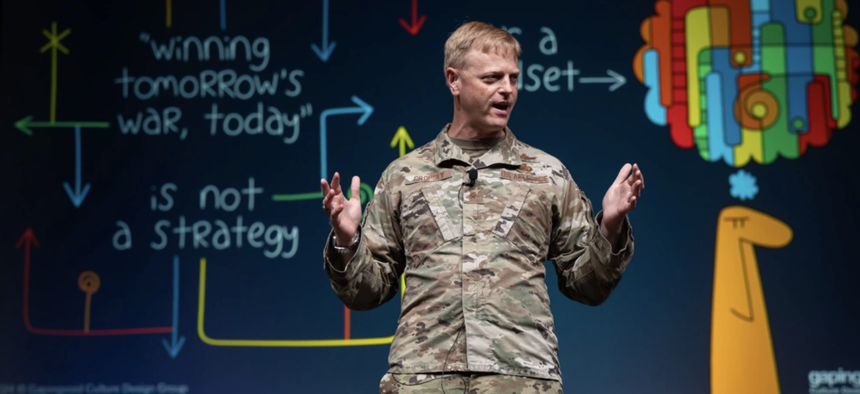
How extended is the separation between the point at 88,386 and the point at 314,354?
0.88 meters

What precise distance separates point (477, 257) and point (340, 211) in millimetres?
308

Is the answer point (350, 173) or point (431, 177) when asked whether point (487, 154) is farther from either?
point (350, 173)

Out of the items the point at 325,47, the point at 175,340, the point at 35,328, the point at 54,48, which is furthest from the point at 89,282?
the point at 325,47

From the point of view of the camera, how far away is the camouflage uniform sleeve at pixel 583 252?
1937 millimetres

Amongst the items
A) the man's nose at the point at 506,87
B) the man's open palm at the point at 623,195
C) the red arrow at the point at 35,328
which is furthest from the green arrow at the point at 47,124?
the man's open palm at the point at 623,195

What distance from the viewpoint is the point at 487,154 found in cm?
213

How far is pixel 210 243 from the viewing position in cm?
354

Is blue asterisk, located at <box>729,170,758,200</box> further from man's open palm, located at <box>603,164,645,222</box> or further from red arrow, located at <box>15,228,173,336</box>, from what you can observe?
red arrow, located at <box>15,228,173,336</box>

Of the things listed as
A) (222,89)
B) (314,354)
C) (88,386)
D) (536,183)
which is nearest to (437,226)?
(536,183)

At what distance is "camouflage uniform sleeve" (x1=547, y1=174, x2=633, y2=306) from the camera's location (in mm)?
1937

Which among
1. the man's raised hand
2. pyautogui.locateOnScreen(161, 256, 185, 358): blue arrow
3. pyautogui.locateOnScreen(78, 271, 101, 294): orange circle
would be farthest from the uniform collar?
pyautogui.locateOnScreen(78, 271, 101, 294): orange circle

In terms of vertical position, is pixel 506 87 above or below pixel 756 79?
below

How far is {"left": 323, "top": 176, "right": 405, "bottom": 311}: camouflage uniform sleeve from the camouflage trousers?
23cm

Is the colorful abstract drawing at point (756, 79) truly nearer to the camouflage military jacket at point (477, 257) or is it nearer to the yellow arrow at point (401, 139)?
the yellow arrow at point (401, 139)
